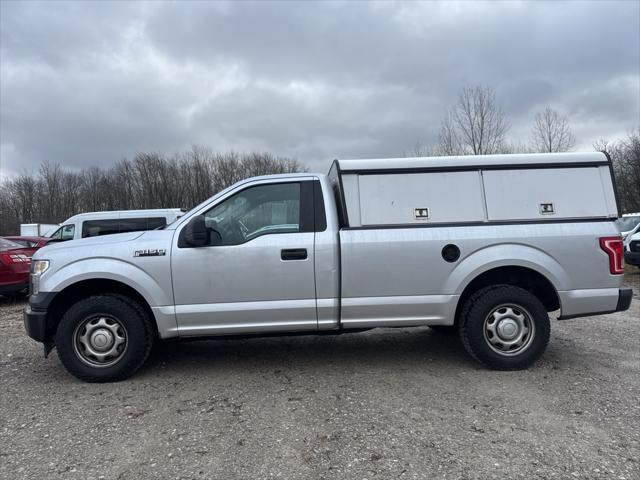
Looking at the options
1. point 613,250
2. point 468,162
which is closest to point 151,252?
point 468,162

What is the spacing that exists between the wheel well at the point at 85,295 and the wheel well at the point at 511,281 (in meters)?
3.15

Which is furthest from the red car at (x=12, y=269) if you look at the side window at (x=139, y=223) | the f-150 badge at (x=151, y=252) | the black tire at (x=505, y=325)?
the black tire at (x=505, y=325)

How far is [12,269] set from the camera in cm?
898

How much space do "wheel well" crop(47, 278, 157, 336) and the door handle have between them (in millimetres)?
1406

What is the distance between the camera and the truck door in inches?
165

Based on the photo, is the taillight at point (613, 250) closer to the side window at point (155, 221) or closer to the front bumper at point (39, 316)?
the front bumper at point (39, 316)

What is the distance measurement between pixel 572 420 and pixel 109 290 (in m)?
4.19

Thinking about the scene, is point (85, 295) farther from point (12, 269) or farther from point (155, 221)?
point (155, 221)

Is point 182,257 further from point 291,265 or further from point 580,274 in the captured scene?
point 580,274

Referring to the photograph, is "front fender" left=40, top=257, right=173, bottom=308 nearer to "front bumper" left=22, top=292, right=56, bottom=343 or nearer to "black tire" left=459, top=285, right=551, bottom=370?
"front bumper" left=22, top=292, right=56, bottom=343

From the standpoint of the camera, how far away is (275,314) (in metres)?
4.25

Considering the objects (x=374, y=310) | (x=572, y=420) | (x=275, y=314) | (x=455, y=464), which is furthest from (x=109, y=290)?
(x=572, y=420)

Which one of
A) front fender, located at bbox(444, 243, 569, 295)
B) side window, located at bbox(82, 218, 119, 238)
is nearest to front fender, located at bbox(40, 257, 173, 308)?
front fender, located at bbox(444, 243, 569, 295)

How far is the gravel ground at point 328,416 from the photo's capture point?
2.84 m
